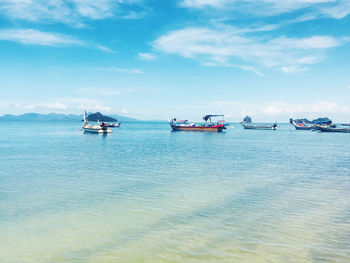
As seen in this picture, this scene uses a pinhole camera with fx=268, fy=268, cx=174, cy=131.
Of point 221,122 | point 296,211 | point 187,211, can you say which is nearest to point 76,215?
point 187,211

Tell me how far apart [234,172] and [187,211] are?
10.2m

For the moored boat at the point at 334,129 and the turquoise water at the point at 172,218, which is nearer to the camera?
the turquoise water at the point at 172,218

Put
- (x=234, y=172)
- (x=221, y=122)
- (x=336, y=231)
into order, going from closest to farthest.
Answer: (x=336, y=231) < (x=234, y=172) < (x=221, y=122)

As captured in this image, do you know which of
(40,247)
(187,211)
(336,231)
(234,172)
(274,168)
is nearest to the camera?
(40,247)

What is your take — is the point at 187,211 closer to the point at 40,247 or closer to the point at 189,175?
the point at 40,247

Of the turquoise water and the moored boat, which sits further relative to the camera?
the moored boat

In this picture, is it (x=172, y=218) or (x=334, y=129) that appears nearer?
(x=172, y=218)

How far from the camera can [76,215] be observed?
1023 cm

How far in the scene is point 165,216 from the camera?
1024cm

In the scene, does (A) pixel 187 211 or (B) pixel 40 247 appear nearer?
(B) pixel 40 247

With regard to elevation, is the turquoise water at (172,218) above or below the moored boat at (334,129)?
below

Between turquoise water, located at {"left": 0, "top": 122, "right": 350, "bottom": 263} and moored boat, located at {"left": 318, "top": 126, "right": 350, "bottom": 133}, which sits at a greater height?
moored boat, located at {"left": 318, "top": 126, "right": 350, "bottom": 133}

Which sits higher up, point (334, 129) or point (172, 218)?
point (334, 129)

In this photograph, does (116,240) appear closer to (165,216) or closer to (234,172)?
(165,216)
